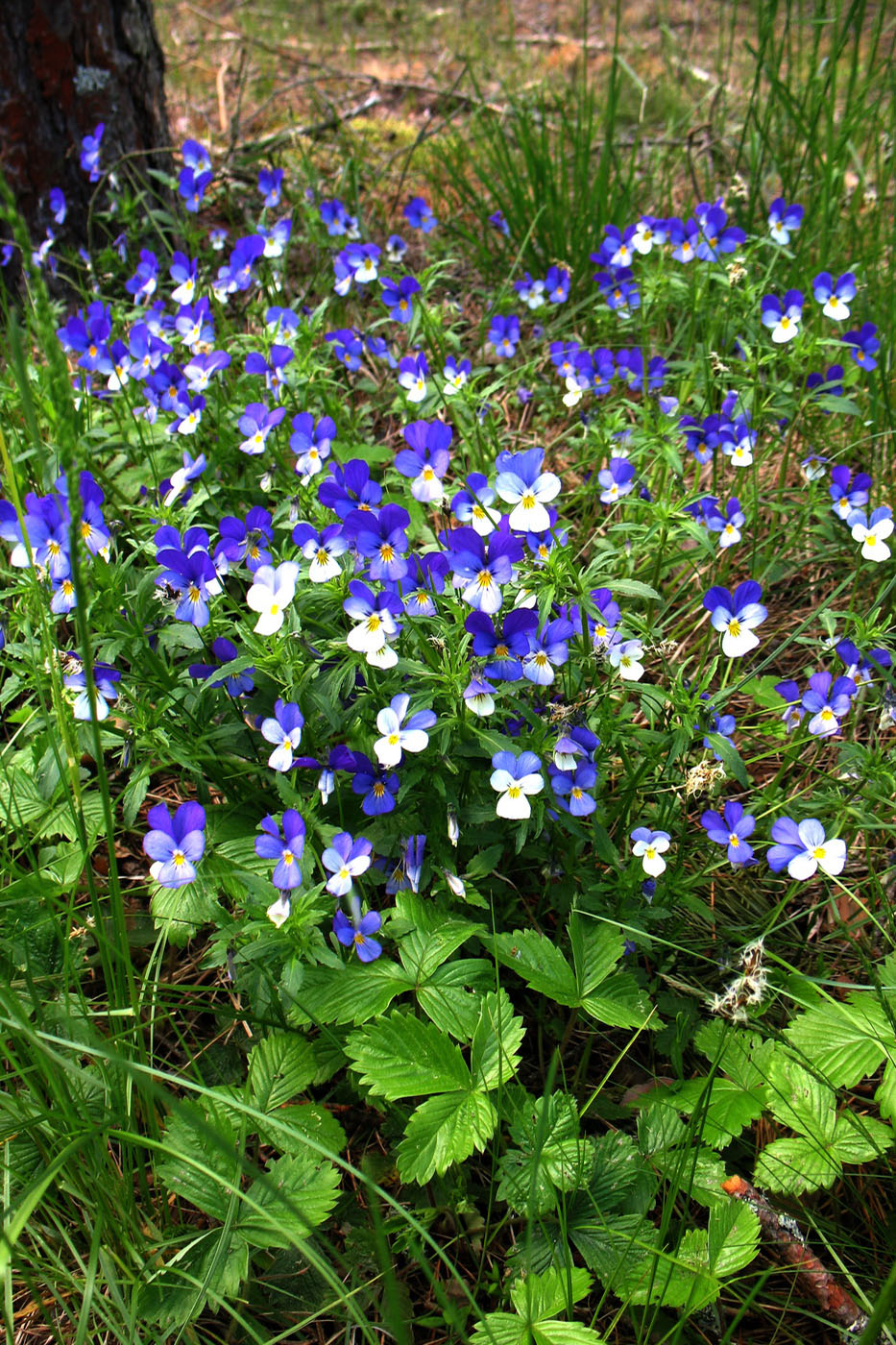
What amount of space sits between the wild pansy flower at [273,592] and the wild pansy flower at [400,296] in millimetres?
1762

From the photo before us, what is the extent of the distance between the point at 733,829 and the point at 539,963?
1.82ft

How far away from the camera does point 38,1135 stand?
5.89 feet

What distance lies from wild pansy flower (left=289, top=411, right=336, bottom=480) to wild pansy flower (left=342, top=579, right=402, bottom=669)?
807 mm

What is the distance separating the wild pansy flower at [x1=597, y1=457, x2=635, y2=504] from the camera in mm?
2830

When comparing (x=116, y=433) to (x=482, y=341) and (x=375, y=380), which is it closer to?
(x=375, y=380)

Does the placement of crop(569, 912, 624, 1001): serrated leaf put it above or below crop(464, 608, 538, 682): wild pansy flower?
below

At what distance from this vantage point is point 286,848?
6.28ft

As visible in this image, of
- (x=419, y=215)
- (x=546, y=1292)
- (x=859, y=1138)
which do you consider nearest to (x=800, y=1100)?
(x=859, y=1138)

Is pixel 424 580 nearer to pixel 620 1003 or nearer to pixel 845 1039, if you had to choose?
pixel 620 1003

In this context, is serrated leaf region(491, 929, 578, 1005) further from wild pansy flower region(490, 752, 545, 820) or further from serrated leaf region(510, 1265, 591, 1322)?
serrated leaf region(510, 1265, 591, 1322)

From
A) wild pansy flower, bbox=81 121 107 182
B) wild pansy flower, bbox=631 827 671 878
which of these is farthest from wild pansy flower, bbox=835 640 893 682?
wild pansy flower, bbox=81 121 107 182

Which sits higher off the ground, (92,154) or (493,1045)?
(92,154)

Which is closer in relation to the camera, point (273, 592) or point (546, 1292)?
point (546, 1292)

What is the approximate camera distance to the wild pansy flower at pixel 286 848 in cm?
185
